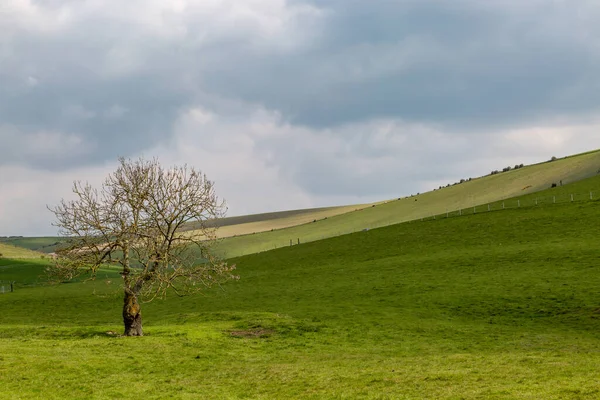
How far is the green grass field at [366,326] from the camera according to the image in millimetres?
24578

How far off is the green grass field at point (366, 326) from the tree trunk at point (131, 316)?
4.52 ft

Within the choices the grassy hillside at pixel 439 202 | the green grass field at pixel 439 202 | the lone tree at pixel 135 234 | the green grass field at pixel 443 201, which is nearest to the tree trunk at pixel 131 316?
the lone tree at pixel 135 234

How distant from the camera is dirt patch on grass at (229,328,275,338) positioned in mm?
41397

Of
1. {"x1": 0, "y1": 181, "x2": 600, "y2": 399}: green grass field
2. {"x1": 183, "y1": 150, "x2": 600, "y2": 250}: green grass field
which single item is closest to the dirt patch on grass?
{"x1": 0, "y1": 181, "x2": 600, "y2": 399}: green grass field

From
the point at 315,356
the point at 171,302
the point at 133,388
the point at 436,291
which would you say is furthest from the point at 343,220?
the point at 133,388

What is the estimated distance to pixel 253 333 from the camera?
139ft

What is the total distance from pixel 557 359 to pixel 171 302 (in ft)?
160

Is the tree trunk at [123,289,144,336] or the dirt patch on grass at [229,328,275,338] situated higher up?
the tree trunk at [123,289,144,336]

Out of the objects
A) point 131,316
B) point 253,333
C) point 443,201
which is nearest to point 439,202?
point 443,201

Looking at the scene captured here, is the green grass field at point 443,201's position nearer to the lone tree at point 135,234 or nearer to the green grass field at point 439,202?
the green grass field at point 439,202

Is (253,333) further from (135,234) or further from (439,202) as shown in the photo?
(439,202)

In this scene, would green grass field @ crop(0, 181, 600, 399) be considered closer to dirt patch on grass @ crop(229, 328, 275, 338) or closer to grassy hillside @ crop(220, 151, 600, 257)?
dirt patch on grass @ crop(229, 328, 275, 338)

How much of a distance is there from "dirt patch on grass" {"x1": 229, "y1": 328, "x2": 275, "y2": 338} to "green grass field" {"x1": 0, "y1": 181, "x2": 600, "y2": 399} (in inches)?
3.6

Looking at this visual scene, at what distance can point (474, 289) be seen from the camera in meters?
55.8
